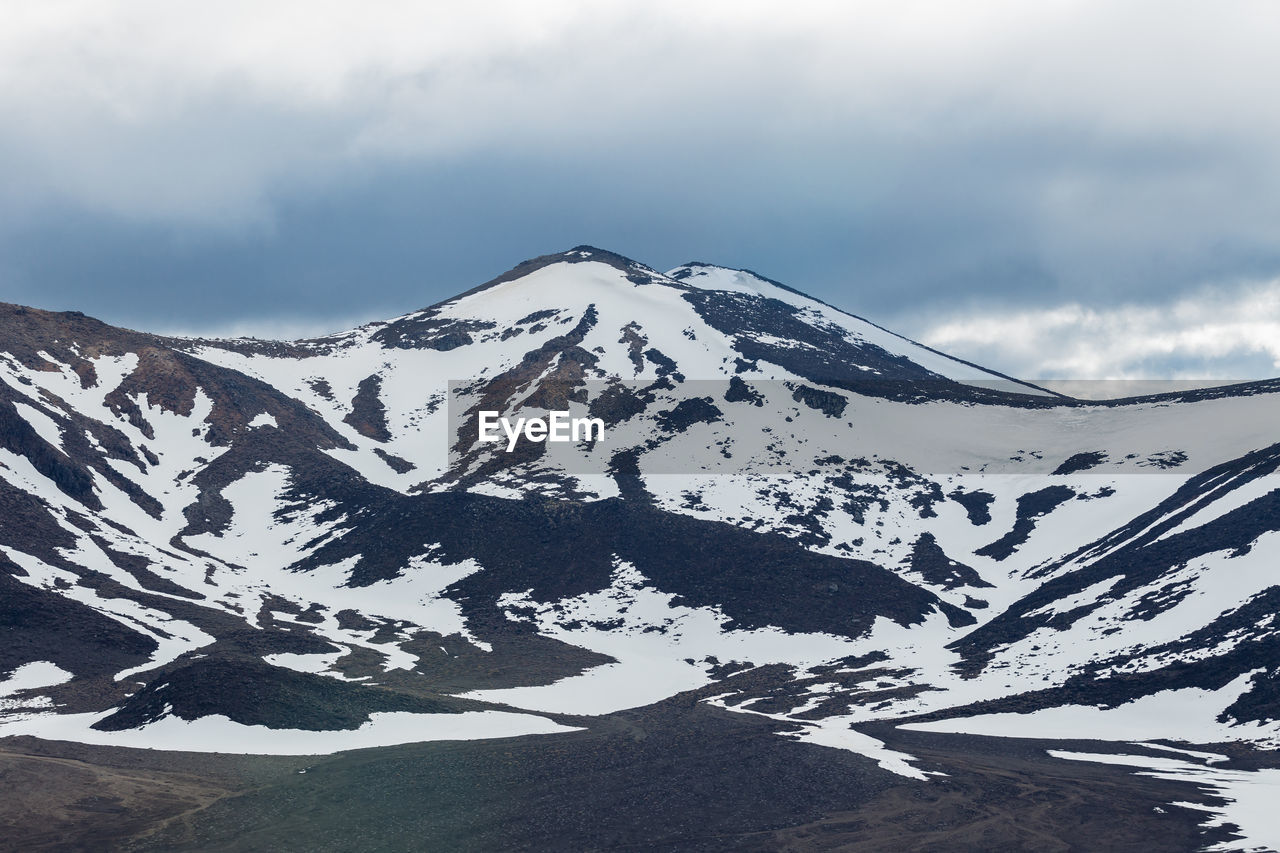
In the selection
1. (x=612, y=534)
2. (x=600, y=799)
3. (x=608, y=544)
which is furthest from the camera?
(x=612, y=534)

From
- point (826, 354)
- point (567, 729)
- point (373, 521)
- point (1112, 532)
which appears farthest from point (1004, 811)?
point (826, 354)

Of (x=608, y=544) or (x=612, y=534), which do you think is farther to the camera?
(x=612, y=534)

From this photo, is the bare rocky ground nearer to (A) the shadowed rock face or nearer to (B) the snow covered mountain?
(B) the snow covered mountain

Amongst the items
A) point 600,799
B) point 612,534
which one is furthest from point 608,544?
point 600,799

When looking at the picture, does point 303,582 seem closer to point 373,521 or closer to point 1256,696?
point 373,521

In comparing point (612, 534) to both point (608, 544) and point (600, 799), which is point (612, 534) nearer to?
point (608, 544)

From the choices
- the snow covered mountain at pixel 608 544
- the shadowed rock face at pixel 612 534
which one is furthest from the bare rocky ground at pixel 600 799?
the shadowed rock face at pixel 612 534

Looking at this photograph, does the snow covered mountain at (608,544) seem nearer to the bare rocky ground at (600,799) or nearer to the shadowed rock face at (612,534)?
the shadowed rock face at (612,534)
